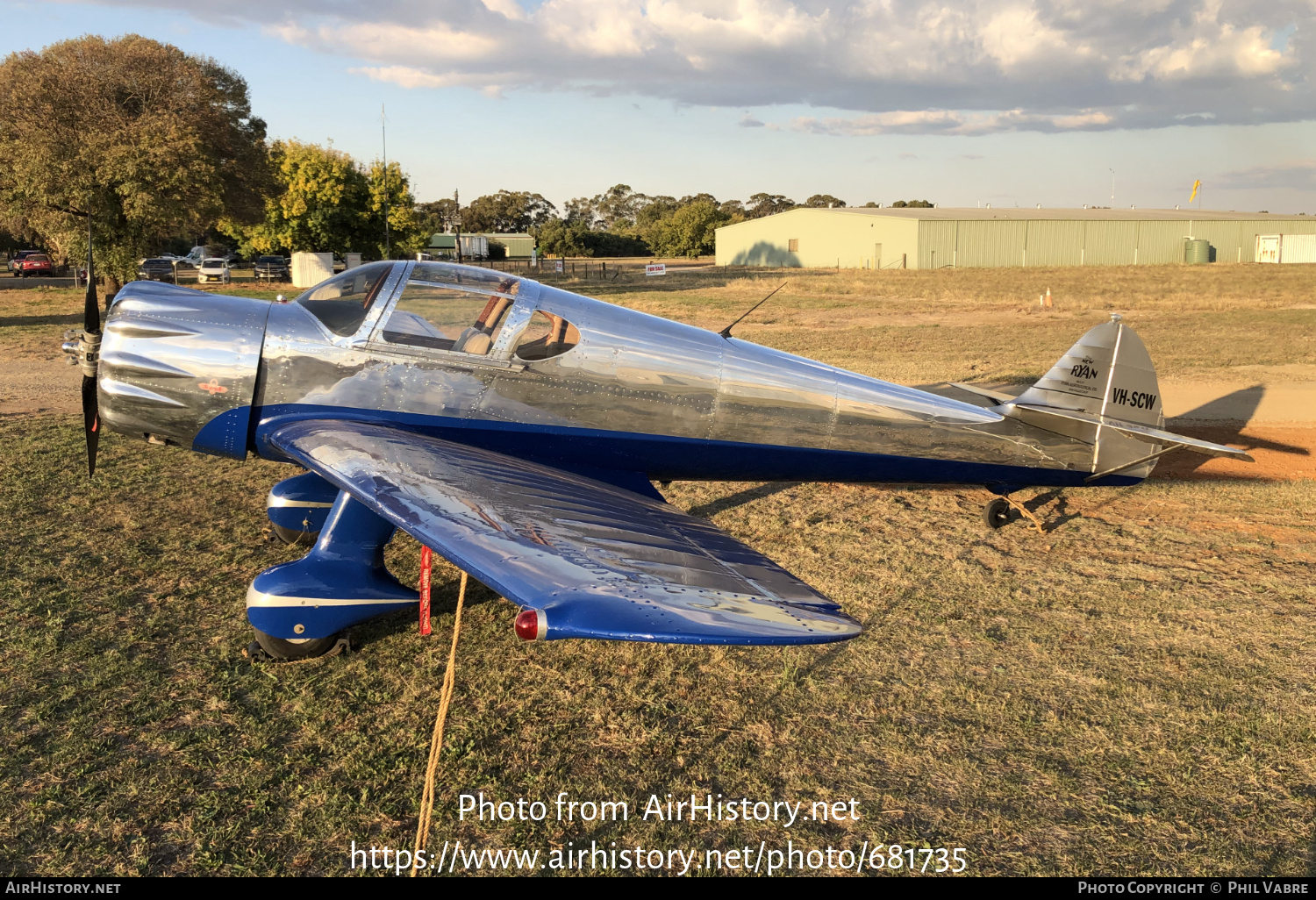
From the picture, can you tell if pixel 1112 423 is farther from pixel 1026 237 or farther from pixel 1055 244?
pixel 1055 244

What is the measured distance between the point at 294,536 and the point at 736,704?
163 inches

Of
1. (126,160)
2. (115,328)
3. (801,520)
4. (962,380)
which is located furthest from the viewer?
(126,160)

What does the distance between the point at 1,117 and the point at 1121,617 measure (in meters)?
32.3

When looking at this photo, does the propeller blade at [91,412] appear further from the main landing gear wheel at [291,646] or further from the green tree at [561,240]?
the green tree at [561,240]

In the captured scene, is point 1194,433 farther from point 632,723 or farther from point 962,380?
point 632,723

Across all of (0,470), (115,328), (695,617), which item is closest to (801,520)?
(695,617)

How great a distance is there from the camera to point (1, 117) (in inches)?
973

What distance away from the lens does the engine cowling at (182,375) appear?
5.40 meters

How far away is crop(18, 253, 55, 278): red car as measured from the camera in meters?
44.9

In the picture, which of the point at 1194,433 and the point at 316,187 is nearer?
the point at 1194,433

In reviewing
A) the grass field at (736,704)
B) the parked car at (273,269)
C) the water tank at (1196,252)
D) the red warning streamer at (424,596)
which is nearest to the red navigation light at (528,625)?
the grass field at (736,704)

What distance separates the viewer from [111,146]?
24.7 metres

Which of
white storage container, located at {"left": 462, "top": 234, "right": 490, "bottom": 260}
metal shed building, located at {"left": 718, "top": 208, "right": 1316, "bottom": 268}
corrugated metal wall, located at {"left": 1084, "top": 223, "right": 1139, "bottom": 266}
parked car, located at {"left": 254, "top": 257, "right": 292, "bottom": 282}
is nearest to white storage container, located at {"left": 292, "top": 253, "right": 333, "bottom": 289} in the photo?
parked car, located at {"left": 254, "top": 257, "right": 292, "bottom": 282}

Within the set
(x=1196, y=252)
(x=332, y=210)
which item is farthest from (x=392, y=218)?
(x=1196, y=252)
